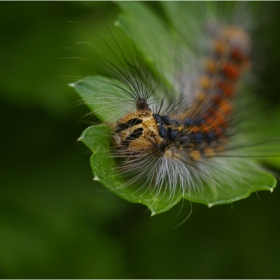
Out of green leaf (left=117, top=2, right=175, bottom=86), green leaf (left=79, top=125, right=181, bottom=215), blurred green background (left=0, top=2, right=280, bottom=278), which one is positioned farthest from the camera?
blurred green background (left=0, top=2, right=280, bottom=278)

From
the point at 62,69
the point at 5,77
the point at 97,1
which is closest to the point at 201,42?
the point at 97,1

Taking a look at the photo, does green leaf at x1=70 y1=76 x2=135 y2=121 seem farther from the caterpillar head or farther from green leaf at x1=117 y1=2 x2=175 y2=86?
green leaf at x1=117 y1=2 x2=175 y2=86

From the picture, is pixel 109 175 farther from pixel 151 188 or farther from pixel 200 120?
pixel 200 120

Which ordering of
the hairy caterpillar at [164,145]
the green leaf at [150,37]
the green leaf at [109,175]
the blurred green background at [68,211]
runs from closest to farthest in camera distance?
the green leaf at [109,175]
the hairy caterpillar at [164,145]
the green leaf at [150,37]
the blurred green background at [68,211]

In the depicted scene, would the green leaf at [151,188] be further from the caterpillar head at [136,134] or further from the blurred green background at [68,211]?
the blurred green background at [68,211]

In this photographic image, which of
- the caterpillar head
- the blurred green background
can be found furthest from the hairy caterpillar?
the blurred green background

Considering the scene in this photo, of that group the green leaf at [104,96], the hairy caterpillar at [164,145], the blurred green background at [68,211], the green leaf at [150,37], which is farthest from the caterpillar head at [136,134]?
the blurred green background at [68,211]

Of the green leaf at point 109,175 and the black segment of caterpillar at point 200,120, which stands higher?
the black segment of caterpillar at point 200,120

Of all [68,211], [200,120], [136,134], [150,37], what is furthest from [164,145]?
[68,211]
